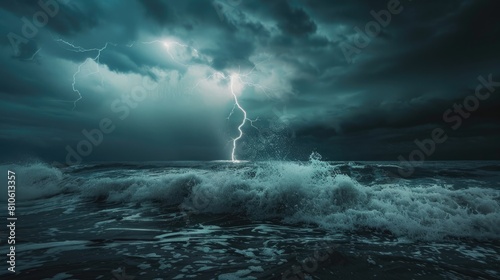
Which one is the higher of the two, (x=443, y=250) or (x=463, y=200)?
(x=463, y=200)

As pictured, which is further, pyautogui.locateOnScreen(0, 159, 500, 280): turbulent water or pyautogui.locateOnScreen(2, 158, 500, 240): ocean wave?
pyautogui.locateOnScreen(2, 158, 500, 240): ocean wave

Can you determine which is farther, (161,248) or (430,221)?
(430,221)

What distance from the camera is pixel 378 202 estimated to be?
9453 millimetres

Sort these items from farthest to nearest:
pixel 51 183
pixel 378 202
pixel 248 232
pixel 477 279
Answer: pixel 51 183 < pixel 378 202 < pixel 248 232 < pixel 477 279

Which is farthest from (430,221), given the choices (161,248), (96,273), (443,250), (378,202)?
(96,273)

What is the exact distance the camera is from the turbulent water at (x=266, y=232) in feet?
16.3

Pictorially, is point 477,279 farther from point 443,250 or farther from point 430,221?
point 430,221

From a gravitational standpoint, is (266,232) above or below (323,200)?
below

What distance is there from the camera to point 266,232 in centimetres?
782

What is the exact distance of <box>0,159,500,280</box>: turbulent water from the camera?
4.96 meters

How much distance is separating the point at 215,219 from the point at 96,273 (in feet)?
17.2

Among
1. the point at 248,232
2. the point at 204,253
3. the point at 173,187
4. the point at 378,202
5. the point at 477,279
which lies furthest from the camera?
the point at 173,187

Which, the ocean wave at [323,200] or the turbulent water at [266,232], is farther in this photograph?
the ocean wave at [323,200]

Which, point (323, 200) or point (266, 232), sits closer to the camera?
point (266, 232)
